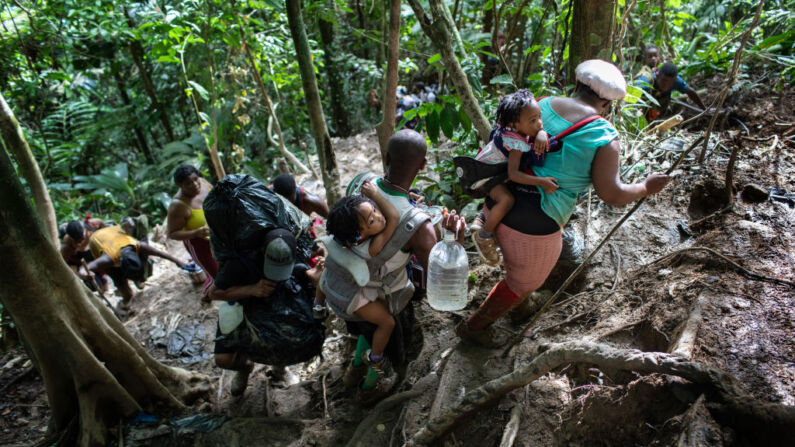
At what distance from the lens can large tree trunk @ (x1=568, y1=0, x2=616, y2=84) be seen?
324cm

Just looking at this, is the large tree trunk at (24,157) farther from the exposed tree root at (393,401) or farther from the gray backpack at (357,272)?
the exposed tree root at (393,401)

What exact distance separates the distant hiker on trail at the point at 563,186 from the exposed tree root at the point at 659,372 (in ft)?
1.87

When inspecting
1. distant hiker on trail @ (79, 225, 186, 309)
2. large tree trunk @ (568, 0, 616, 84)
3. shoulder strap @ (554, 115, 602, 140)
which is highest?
large tree trunk @ (568, 0, 616, 84)

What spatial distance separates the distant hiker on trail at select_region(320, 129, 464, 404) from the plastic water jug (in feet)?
0.31

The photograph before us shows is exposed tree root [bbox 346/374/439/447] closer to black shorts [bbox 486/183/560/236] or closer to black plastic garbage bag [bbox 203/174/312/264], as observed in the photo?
black shorts [bbox 486/183/560/236]

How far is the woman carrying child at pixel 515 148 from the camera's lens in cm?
212

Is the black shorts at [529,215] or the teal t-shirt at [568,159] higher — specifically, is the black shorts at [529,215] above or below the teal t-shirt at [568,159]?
below

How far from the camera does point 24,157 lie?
3.69m

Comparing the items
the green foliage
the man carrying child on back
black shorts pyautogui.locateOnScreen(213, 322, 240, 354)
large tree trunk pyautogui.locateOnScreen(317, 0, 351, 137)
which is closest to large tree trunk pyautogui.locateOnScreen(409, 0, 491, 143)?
the green foliage

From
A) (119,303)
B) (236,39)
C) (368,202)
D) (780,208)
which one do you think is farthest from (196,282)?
(780,208)

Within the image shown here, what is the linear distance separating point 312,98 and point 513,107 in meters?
2.26

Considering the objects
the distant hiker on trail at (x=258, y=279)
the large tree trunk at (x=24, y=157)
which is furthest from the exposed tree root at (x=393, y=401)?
the large tree trunk at (x=24, y=157)

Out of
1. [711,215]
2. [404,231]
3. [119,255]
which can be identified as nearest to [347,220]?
[404,231]

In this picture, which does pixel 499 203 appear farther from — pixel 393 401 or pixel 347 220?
pixel 393 401
